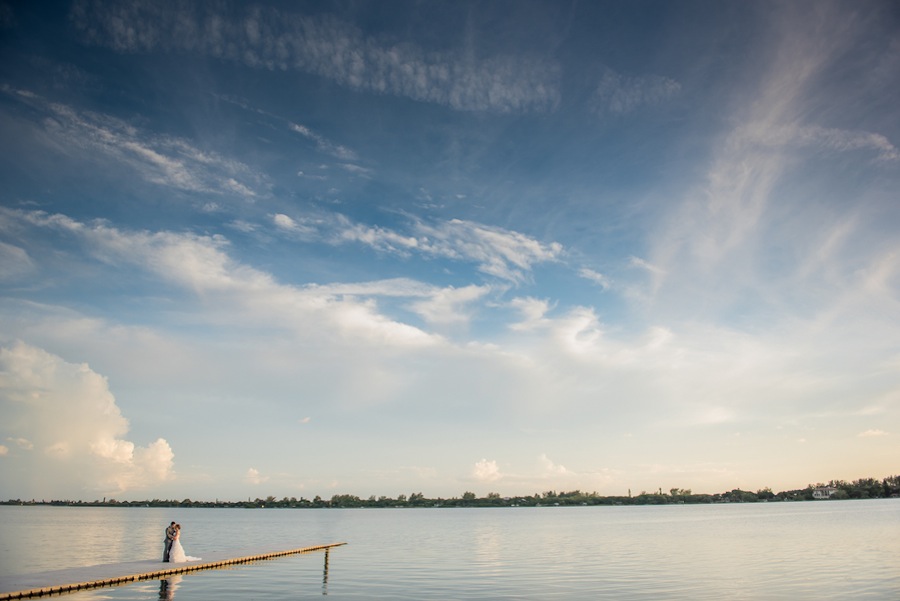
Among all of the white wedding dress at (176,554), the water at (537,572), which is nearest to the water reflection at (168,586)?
Answer: the water at (537,572)

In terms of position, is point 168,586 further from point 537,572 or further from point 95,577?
point 537,572

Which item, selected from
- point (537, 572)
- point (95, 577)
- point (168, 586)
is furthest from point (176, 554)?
point (537, 572)

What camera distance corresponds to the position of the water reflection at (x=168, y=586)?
110 ft

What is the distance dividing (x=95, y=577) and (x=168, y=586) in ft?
13.7

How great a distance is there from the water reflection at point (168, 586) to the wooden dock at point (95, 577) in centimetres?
43

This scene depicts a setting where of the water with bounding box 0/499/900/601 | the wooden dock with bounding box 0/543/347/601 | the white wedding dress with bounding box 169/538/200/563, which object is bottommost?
the water with bounding box 0/499/900/601

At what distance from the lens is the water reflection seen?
33.5 meters

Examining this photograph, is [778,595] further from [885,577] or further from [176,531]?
[176,531]

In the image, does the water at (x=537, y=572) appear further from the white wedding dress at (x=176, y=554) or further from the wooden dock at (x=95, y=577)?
the white wedding dress at (x=176, y=554)

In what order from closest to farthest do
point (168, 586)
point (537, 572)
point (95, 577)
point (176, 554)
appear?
point (95, 577), point (168, 586), point (176, 554), point (537, 572)

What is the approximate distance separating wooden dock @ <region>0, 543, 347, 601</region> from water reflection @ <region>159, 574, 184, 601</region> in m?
0.43

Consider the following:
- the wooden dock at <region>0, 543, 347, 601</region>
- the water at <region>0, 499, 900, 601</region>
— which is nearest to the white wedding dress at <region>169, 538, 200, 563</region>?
the wooden dock at <region>0, 543, 347, 601</region>

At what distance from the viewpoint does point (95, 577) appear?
121 ft

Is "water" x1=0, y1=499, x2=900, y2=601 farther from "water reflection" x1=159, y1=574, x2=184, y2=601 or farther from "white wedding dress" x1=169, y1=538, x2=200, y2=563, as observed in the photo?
"white wedding dress" x1=169, y1=538, x2=200, y2=563
